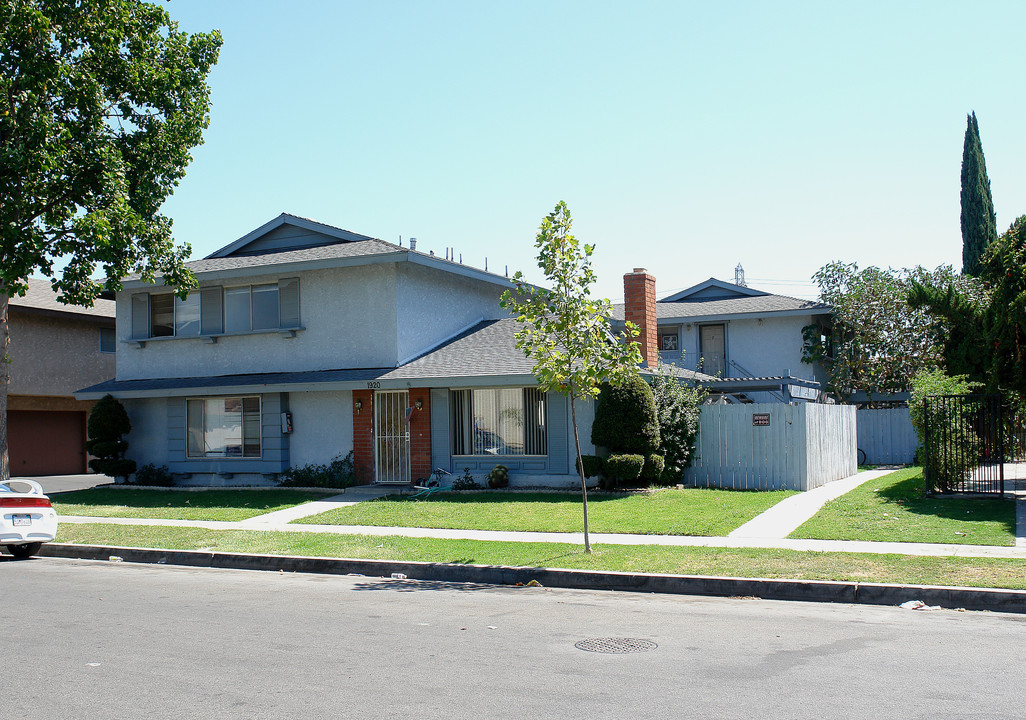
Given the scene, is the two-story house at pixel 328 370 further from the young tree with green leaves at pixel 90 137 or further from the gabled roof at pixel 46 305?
the gabled roof at pixel 46 305

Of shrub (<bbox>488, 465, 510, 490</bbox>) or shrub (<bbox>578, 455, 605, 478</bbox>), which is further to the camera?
shrub (<bbox>488, 465, 510, 490</bbox>)

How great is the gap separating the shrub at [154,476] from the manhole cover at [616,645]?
750 inches

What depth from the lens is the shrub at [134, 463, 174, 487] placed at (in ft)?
79.5

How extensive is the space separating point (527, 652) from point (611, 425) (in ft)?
38.9

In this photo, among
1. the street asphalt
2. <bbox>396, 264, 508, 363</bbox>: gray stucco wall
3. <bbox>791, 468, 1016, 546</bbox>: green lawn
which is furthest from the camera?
<bbox>396, 264, 508, 363</bbox>: gray stucco wall

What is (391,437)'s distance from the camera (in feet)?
72.9

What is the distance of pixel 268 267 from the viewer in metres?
23.0

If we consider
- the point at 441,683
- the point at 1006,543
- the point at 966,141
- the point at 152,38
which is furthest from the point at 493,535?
the point at 966,141

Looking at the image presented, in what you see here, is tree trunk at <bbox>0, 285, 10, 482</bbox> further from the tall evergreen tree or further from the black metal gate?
the tall evergreen tree

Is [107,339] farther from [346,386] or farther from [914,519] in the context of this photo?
[914,519]

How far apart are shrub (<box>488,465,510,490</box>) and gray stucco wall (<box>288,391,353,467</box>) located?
161 inches

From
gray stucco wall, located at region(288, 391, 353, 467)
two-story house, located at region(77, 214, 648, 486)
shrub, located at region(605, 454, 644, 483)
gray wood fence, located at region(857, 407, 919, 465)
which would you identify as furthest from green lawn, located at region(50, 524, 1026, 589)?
gray wood fence, located at region(857, 407, 919, 465)

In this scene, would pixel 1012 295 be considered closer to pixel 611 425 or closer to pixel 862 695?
pixel 611 425

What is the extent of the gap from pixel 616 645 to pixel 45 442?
103 feet
